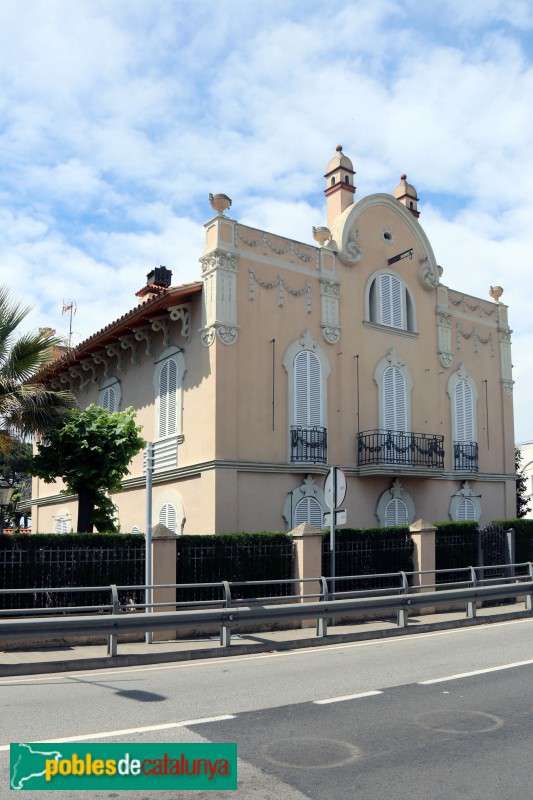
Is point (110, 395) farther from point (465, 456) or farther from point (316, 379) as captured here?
point (465, 456)

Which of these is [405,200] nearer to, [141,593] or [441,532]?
[441,532]

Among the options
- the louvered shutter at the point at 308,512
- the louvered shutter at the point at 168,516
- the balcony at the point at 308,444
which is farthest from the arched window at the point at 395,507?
the louvered shutter at the point at 168,516

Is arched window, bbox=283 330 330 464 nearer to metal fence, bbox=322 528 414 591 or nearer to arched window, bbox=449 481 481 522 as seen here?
metal fence, bbox=322 528 414 591

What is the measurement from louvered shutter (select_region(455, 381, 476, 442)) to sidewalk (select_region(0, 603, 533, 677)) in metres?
10.3

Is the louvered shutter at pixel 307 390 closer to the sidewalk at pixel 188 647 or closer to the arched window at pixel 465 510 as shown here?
the arched window at pixel 465 510

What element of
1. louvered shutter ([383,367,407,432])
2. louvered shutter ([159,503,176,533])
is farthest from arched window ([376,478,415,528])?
louvered shutter ([159,503,176,533])

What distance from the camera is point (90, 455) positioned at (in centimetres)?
1819

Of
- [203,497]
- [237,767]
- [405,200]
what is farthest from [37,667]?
[405,200]

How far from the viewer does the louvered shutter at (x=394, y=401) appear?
23703 millimetres

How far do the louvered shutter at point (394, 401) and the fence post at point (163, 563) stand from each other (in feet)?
35.2

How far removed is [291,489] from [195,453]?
108 inches

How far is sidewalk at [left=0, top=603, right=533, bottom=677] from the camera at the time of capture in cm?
1095

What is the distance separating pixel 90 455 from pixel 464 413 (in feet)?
43.7

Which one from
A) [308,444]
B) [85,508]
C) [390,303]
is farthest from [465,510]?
[85,508]
